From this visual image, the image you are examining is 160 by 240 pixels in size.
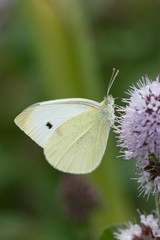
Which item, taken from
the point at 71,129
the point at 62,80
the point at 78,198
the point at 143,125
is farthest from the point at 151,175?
the point at 62,80

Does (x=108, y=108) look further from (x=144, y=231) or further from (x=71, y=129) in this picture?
(x=144, y=231)

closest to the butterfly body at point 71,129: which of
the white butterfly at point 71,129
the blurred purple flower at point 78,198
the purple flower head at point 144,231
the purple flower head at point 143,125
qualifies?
the white butterfly at point 71,129

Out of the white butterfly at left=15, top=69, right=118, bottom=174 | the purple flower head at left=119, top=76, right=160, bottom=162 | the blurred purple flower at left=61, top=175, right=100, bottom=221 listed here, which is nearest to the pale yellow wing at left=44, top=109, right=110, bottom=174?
the white butterfly at left=15, top=69, right=118, bottom=174

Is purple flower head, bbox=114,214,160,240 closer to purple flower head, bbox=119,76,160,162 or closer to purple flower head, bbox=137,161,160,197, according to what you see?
purple flower head, bbox=137,161,160,197

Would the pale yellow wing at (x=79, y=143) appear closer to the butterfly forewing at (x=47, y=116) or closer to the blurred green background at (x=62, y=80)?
the butterfly forewing at (x=47, y=116)

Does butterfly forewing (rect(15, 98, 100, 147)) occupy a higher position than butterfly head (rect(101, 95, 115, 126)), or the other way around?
butterfly forewing (rect(15, 98, 100, 147))

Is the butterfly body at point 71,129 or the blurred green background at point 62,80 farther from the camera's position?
the blurred green background at point 62,80
